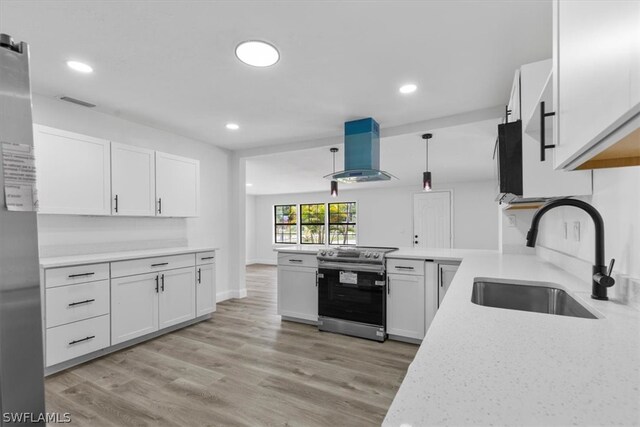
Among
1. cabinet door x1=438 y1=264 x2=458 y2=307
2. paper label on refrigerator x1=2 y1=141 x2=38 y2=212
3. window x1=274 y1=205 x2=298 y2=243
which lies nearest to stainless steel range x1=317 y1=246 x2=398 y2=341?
cabinet door x1=438 y1=264 x2=458 y2=307

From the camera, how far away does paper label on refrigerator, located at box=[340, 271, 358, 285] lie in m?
3.20

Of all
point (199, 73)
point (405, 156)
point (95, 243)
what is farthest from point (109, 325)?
point (405, 156)

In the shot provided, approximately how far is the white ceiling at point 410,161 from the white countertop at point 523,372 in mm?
2870

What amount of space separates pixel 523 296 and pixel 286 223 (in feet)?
28.3

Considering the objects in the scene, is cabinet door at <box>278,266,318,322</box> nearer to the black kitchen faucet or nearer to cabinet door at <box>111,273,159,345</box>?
cabinet door at <box>111,273,159,345</box>

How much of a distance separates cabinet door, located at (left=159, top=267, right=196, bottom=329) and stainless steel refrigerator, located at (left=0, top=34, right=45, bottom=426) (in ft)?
8.82

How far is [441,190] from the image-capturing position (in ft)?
25.7

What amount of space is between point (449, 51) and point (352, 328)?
8.65ft

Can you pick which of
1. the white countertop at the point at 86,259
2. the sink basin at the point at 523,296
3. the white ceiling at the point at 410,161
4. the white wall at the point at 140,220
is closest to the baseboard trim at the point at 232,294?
the white wall at the point at 140,220

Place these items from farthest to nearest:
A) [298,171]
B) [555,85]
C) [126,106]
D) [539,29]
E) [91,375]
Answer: [298,171] < [126,106] < [91,375] < [539,29] < [555,85]

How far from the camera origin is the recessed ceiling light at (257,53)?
2.04 m

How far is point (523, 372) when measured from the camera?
0.61 meters

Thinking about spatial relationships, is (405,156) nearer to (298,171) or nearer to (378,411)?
(298,171)

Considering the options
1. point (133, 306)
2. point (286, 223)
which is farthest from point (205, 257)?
point (286, 223)
